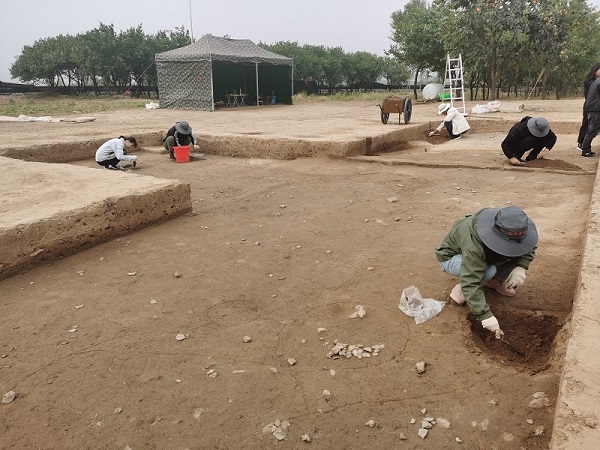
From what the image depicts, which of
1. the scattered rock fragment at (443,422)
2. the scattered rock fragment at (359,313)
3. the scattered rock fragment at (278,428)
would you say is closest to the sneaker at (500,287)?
the scattered rock fragment at (359,313)

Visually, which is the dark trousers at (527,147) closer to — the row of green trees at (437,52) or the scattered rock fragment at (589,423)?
the scattered rock fragment at (589,423)

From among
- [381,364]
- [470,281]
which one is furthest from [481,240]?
[381,364]

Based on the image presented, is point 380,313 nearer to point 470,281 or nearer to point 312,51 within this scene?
point 470,281

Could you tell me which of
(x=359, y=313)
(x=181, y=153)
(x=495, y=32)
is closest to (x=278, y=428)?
(x=359, y=313)

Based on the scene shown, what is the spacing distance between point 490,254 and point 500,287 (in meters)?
0.38

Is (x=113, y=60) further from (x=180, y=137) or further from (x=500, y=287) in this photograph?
(x=500, y=287)

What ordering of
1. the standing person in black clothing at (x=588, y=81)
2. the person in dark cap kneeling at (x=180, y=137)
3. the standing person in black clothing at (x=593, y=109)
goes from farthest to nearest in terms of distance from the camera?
the person in dark cap kneeling at (x=180, y=137) < the standing person in black clothing at (x=588, y=81) < the standing person in black clothing at (x=593, y=109)

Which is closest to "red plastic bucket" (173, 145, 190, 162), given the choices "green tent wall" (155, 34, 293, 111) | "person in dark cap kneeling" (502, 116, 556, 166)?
"person in dark cap kneeling" (502, 116, 556, 166)

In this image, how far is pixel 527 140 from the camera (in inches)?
240

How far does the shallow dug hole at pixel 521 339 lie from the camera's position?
2.20 metres

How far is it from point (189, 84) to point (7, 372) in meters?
16.1

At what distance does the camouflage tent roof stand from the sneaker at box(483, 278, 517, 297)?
15.0 m

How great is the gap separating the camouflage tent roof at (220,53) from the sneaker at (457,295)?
1505 cm

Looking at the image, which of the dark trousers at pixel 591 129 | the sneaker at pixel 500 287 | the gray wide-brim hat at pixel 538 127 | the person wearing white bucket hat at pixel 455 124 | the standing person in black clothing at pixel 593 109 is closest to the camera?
the sneaker at pixel 500 287
